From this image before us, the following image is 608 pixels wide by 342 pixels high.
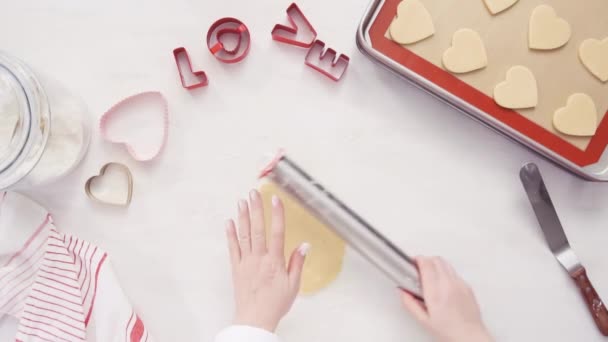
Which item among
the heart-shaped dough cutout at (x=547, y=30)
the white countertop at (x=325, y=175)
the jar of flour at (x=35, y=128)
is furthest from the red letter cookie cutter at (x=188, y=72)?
the heart-shaped dough cutout at (x=547, y=30)

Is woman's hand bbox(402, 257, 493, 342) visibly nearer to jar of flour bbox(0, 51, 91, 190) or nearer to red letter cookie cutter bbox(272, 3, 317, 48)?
red letter cookie cutter bbox(272, 3, 317, 48)

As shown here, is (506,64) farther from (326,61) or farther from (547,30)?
(326,61)

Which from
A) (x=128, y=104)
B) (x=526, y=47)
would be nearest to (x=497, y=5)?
(x=526, y=47)

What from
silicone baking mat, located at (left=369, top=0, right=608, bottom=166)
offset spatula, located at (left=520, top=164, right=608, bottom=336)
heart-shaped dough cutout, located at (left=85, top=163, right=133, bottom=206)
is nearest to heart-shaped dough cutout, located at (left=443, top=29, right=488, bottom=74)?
silicone baking mat, located at (left=369, top=0, right=608, bottom=166)

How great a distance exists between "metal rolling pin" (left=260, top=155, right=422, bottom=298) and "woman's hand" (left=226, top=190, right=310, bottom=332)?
0.04 meters

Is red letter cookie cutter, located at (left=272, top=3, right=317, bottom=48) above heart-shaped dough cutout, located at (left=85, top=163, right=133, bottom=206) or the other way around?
above

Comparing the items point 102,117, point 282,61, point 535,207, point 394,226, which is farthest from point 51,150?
point 535,207

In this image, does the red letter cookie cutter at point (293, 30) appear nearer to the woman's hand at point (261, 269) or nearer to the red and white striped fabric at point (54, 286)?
the woman's hand at point (261, 269)

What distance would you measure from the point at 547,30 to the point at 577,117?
0.09 meters

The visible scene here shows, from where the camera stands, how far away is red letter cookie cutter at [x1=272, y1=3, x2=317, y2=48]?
1.83 ft

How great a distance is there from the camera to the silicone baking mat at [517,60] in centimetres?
53

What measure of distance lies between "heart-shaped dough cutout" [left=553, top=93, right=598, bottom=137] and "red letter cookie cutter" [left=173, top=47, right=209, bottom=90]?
14.3 inches

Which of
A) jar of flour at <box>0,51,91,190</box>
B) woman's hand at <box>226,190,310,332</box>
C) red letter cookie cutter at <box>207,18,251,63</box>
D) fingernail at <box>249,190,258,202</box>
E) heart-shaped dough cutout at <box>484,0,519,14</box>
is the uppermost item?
heart-shaped dough cutout at <box>484,0,519,14</box>

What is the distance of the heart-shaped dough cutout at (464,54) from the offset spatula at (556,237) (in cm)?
13
